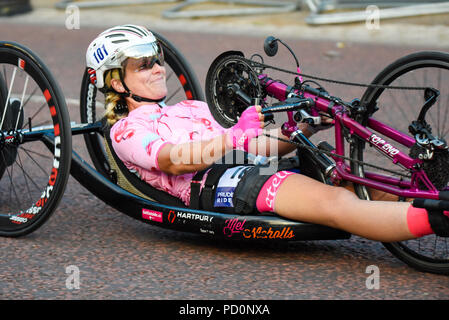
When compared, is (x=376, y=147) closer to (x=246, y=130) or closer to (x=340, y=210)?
(x=340, y=210)

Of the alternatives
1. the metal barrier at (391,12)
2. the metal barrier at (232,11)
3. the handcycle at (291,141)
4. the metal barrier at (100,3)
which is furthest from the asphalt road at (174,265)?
the metal barrier at (100,3)

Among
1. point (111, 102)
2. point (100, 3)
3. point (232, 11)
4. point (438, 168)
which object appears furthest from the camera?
point (100, 3)

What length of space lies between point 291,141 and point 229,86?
0.55 meters

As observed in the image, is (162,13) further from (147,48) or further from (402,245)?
(402,245)

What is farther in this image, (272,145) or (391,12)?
(391,12)

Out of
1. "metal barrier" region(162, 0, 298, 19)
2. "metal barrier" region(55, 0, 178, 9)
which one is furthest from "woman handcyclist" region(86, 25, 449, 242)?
"metal barrier" region(55, 0, 178, 9)

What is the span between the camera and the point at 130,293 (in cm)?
358

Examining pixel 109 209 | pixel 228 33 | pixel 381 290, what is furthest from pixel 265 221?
pixel 228 33

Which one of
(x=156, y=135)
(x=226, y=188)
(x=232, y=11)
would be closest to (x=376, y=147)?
(x=226, y=188)

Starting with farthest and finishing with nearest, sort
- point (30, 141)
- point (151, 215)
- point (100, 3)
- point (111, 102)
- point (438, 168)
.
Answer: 1. point (100, 3)
2. point (30, 141)
3. point (111, 102)
4. point (151, 215)
5. point (438, 168)

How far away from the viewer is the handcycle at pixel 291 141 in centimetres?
361

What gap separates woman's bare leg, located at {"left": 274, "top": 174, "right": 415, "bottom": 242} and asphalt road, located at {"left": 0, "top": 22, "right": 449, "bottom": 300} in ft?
0.74

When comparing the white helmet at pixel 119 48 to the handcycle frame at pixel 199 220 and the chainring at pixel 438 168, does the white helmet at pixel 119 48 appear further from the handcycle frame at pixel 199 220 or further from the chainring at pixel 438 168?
the chainring at pixel 438 168

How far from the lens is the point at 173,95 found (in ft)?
16.9
